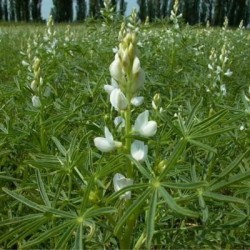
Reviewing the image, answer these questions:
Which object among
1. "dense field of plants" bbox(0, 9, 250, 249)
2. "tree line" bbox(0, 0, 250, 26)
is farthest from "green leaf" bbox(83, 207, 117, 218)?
"tree line" bbox(0, 0, 250, 26)

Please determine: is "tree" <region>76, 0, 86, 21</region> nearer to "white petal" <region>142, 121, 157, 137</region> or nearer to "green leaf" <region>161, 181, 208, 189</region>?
"white petal" <region>142, 121, 157, 137</region>

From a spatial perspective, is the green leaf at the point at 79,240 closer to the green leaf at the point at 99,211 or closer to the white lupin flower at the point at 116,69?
the green leaf at the point at 99,211

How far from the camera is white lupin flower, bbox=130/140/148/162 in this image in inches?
40.4

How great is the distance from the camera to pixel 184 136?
103 centimetres

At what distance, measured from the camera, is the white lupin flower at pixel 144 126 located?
3.39ft

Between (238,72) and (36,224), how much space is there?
4042 millimetres

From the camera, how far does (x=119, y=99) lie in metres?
1.01

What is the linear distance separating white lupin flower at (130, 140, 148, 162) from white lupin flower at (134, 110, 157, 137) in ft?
0.08

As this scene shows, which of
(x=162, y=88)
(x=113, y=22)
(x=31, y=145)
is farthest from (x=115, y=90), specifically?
(x=113, y=22)

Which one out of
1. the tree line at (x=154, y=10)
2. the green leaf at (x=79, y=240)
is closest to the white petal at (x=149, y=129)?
the green leaf at (x=79, y=240)

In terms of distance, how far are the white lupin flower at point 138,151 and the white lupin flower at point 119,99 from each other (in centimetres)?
9

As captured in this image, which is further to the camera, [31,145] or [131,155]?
[31,145]

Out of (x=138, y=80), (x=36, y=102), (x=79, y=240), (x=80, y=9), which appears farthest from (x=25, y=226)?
(x=80, y=9)

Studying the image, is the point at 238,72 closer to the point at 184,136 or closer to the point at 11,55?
the point at 11,55
